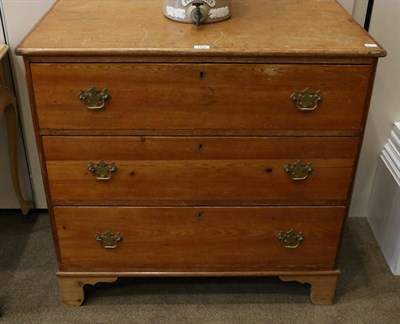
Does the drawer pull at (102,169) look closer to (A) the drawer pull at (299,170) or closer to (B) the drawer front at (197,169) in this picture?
(B) the drawer front at (197,169)

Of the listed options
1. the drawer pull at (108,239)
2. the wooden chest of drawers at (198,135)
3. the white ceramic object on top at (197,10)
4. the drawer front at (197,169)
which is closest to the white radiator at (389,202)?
the wooden chest of drawers at (198,135)

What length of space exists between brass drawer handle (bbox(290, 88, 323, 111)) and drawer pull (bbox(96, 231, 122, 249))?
0.68 metres

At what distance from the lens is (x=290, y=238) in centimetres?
168

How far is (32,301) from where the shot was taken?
1829 mm

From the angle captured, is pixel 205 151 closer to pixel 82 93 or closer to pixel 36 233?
pixel 82 93

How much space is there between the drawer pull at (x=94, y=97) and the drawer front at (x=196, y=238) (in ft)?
1.15

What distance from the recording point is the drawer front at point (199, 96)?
1.40m

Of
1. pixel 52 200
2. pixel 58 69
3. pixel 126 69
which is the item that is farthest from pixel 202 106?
pixel 52 200

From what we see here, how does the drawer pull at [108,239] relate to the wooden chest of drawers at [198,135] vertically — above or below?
below

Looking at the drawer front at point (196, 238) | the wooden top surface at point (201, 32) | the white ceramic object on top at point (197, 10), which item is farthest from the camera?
the drawer front at point (196, 238)

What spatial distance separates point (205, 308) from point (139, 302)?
0.23m

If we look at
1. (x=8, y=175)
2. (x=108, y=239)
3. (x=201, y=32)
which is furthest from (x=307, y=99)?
(x=8, y=175)

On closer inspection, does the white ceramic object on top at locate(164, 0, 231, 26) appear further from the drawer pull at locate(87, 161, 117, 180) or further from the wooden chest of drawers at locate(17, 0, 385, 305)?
the drawer pull at locate(87, 161, 117, 180)

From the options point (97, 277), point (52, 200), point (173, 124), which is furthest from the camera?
point (97, 277)
